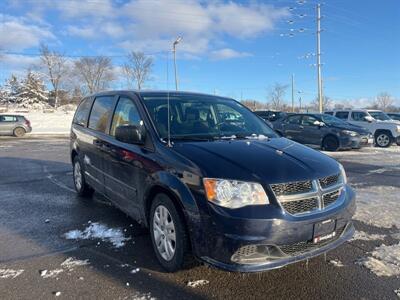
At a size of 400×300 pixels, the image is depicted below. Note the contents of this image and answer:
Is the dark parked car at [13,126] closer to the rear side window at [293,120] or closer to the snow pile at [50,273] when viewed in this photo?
the rear side window at [293,120]

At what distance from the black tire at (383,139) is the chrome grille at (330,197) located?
16638 mm

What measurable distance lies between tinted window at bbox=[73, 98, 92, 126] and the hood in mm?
3139

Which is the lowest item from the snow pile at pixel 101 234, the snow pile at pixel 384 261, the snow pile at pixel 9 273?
the snow pile at pixel 384 261

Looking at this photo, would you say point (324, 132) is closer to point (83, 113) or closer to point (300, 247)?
point (83, 113)

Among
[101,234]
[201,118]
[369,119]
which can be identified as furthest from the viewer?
[369,119]

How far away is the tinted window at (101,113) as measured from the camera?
18.1 feet

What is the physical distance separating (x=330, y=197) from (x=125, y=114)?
2.67 metres

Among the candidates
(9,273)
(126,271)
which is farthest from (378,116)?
(9,273)

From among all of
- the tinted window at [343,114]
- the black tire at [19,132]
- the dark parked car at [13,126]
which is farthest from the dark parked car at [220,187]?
the black tire at [19,132]

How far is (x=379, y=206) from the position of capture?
6211mm

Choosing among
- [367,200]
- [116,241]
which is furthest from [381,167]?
[116,241]

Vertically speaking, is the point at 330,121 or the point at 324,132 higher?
Result: the point at 330,121

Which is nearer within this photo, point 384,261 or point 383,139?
point 384,261

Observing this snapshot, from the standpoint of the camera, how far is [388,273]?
376 centimetres
